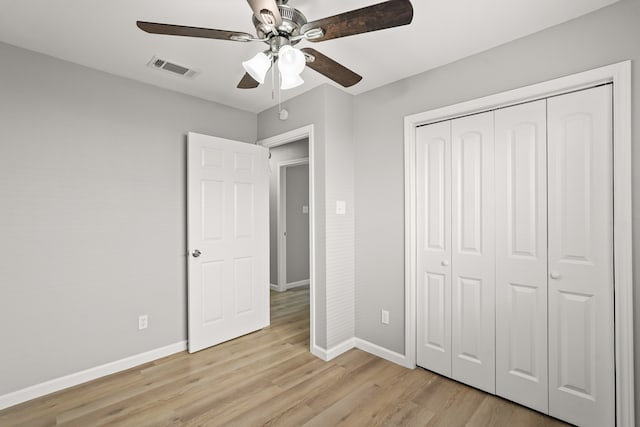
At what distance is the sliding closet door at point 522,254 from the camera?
2.02 metres

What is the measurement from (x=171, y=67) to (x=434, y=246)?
260 centimetres

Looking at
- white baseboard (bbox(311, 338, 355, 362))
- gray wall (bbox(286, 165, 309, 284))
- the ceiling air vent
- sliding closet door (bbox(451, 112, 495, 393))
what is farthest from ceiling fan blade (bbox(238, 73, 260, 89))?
gray wall (bbox(286, 165, 309, 284))

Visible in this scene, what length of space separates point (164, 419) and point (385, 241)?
2.10 metres

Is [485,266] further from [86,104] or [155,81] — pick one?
[86,104]

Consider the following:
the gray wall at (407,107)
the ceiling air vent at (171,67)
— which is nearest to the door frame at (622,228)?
the gray wall at (407,107)

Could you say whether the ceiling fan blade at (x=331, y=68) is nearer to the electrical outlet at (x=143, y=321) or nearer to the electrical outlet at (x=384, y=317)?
the electrical outlet at (x=384, y=317)

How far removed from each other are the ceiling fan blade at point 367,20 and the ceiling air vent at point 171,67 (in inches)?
61.9

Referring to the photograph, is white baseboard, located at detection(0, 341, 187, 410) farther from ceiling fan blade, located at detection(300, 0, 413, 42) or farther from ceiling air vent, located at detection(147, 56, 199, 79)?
ceiling fan blade, located at detection(300, 0, 413, 42)

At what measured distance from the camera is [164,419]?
1.98 m

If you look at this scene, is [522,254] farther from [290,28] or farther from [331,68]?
[290,28]

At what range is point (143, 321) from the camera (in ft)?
8.94

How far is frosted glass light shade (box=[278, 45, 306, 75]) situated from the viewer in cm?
137

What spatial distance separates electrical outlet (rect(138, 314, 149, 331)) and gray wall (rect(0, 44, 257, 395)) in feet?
0.13

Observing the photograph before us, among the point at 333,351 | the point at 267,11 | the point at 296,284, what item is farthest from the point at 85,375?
the point at 296,284
